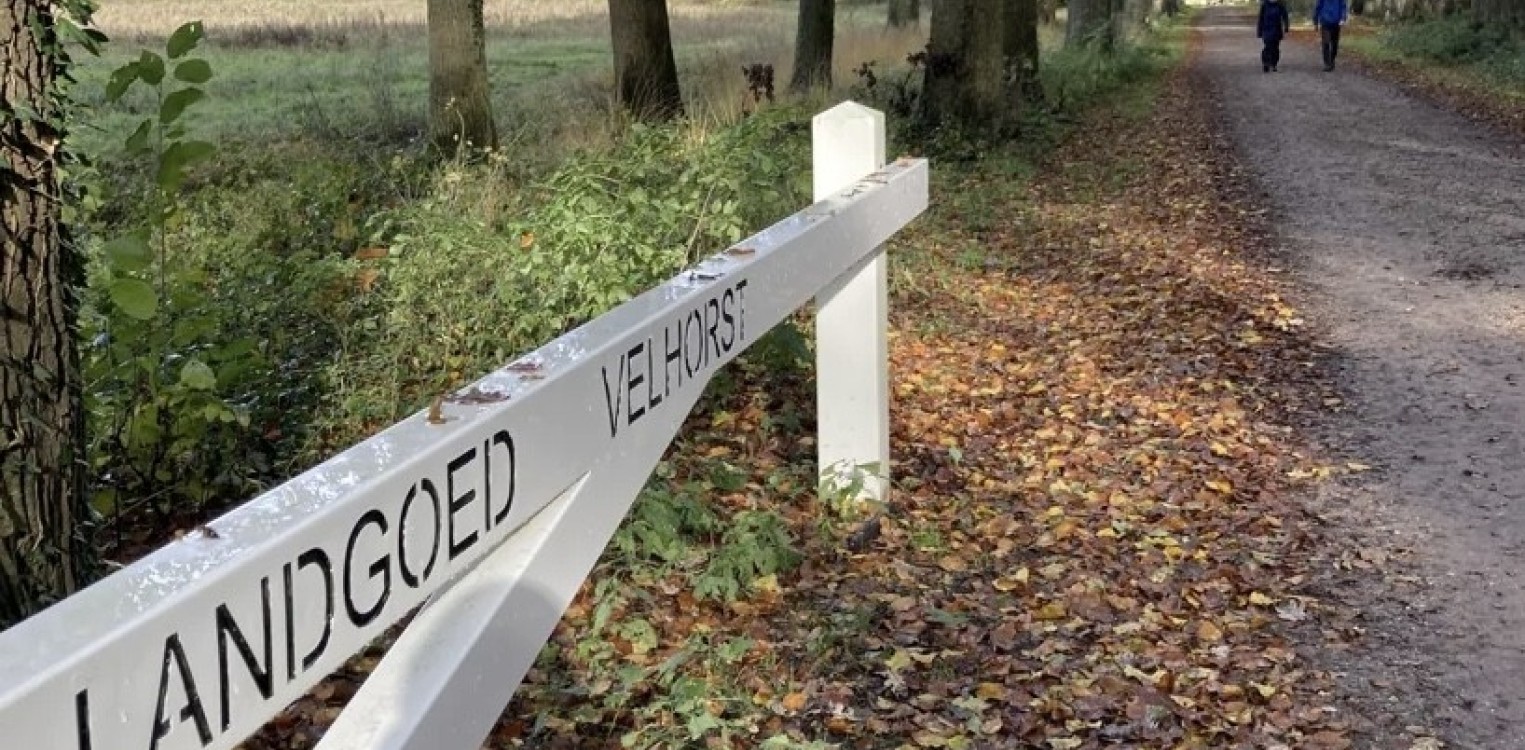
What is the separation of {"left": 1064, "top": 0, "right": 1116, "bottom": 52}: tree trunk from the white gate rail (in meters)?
25.3

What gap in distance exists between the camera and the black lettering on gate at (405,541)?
191cm

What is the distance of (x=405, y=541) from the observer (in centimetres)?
192

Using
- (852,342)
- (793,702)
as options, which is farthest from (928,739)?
(852,342)

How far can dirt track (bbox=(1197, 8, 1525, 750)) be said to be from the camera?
13.6 ft

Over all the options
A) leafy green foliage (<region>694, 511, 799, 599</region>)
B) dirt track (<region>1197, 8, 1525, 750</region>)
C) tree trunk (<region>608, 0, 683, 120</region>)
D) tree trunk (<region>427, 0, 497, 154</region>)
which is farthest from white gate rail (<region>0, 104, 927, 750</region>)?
tree trunk (<region>608, 0, 683, 120</region>)

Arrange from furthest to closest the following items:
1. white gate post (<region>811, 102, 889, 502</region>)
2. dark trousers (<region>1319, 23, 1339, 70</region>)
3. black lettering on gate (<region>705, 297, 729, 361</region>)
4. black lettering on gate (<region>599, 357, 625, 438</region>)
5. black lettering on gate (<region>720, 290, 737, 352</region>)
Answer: dark trousers (<region>1319, 23, 1339, 70</region>) < white gate post (<region>811, 102, 889, 502</region>) < black lettering on gate (<region>720, 290, 737, 352</region>) < black lettering on gate (<region>705, 297, 729, 361</region>) < black lettering on gate (<region>599, 357, 625, 438</region>)

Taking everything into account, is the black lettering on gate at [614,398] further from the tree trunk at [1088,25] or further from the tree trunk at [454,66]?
the tree trunk at [1088,25]

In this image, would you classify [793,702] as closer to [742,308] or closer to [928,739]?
[928,739]

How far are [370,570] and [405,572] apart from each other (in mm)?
88

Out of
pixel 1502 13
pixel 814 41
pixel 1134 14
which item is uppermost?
pixel 1134 14

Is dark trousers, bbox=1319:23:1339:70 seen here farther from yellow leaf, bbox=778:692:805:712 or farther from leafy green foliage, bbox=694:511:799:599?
yellow leaf, bbox=778:692:805:712

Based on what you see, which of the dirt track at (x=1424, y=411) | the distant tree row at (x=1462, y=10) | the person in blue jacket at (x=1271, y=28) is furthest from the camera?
the distant tree row at (x=1462, y=10)

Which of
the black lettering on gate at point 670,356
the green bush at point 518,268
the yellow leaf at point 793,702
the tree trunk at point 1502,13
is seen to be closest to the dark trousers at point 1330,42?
the tree trunk at point 1502,13

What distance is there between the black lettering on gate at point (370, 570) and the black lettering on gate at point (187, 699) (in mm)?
282
